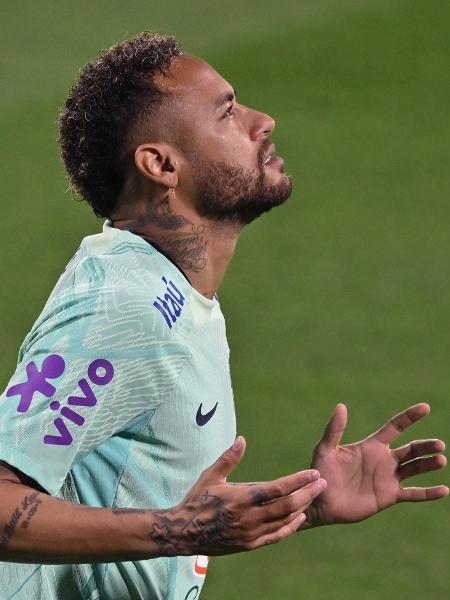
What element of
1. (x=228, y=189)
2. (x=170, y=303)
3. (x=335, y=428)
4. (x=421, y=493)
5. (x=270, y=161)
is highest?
(x=270, y=161)

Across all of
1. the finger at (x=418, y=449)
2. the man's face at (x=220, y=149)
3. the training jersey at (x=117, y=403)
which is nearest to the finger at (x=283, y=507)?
the training jersey at (x=117, y=403)

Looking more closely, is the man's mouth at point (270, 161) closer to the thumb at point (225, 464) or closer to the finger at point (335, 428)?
the finger at point (335, 428)

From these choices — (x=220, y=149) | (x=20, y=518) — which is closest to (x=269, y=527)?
(x=20, y=518)

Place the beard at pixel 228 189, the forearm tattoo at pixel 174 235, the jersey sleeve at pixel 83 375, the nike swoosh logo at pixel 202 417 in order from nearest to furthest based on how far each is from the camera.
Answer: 1. the jersey sleeve at pixel 83 375
2. the nike swoosh logo at pixel 202 417
3. the forearm tattoo at pixel 174 235
4. the beard at pixel 228 189

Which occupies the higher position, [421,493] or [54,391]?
[54,391]

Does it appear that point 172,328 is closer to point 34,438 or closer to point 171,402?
point 171,402

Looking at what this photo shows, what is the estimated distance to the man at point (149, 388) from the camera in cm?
352

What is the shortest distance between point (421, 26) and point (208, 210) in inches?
307

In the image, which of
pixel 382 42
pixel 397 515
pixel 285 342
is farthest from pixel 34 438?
pixel 382 42

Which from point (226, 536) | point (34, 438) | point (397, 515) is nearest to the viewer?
point (226, 536)

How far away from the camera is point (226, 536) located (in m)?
3.47

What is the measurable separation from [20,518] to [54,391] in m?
0.37

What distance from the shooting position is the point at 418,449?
4.74 meters

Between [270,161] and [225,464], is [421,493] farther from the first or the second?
[225,464]
